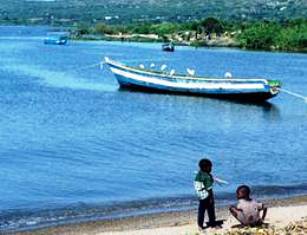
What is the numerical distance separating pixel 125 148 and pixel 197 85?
24.8 metres

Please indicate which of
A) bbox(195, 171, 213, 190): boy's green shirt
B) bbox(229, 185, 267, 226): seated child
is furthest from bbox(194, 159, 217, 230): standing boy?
bbox(229, 185, 267, 226): seated child

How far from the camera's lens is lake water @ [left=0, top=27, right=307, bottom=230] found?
78.9ft

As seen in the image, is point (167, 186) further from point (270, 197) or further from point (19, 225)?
point (19, 225)

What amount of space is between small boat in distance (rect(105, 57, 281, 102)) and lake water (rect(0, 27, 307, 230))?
78cm

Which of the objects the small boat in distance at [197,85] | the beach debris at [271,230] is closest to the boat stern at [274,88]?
the small boat in distance at [197,85]

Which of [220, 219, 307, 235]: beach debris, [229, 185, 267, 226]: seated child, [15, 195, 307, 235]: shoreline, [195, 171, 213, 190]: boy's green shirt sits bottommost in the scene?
[15, 195, 307, 235]: shoreline

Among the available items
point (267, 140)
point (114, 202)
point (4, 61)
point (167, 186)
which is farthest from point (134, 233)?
point (4, 61)

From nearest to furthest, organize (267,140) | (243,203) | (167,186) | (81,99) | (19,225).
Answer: (243,203) < (19,225) < (167,186) < (267,140) < (81,99)

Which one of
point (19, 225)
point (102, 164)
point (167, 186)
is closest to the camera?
point (19, 225)

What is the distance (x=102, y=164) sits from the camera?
98.4 ft

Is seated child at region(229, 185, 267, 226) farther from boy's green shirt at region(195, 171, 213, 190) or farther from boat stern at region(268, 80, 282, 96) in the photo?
boat stern at region(268, 80, 282, 96)

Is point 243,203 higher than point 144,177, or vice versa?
point 243,203

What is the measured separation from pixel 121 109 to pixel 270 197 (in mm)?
27508

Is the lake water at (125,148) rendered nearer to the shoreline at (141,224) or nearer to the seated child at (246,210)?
the shoreline at (141,224)
